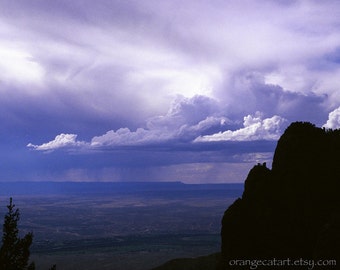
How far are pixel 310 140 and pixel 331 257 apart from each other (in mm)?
18136

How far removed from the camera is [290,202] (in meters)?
41.2

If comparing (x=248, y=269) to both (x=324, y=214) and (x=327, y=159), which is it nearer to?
(x=324, y=214)

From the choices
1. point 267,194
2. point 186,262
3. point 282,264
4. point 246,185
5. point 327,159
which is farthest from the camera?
point 186,262

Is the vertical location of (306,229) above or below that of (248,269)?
→ above

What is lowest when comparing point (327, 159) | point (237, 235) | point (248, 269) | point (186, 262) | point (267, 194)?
point (186, 262)

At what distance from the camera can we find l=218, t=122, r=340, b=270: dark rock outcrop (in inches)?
1556

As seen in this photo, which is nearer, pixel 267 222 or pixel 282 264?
pixel 282 264

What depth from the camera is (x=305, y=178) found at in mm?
40969

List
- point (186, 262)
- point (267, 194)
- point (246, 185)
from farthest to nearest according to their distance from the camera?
point (186, 262), point (246, 185), point (267, 194)

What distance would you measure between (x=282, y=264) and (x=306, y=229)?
4191 mm

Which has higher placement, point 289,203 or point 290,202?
point 290,202

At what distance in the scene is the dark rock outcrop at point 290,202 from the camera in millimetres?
39531

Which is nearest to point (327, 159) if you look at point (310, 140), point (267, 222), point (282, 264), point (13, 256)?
point (310, 140)

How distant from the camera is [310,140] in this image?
42.1 metres
